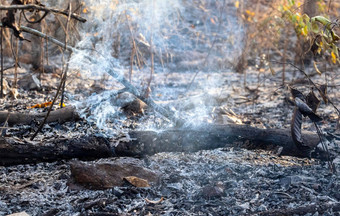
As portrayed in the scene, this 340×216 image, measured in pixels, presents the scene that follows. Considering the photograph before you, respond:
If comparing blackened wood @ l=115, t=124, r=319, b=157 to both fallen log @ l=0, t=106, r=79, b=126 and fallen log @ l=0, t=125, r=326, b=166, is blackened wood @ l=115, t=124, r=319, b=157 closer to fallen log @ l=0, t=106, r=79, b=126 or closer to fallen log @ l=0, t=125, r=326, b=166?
fallen log @ l=0, t=125, r=326, b=166

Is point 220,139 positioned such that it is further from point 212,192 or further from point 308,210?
point 308,210

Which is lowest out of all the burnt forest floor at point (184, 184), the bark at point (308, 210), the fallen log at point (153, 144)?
the burnt forest floor at point (184, 184)

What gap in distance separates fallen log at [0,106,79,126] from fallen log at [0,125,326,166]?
80cm

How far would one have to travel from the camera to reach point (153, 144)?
2943mm

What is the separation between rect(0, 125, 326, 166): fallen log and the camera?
106 inches

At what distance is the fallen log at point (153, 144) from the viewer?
8.87ft

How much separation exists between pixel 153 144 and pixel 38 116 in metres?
1.35

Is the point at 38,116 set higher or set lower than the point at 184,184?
higher

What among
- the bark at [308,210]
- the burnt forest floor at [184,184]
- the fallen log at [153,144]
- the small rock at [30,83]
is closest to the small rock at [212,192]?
the burnt forest floor at [184,184]

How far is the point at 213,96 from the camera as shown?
17.5 ft

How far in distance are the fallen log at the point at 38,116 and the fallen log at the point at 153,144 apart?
80 cm

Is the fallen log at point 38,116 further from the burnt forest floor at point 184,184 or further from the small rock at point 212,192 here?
the small rock at point 212,192

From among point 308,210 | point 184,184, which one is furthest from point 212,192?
point 308,210

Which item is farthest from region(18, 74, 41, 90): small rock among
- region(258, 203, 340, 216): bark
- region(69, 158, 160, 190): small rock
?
region(258, 203, 340, 216): bark
